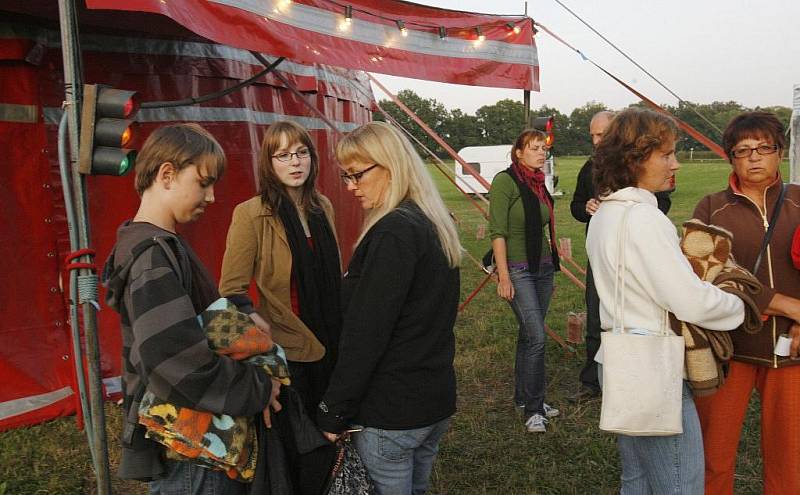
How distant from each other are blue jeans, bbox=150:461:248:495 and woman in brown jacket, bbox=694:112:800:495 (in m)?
1.97

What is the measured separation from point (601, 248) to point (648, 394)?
1.57ft

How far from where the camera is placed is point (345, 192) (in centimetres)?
720

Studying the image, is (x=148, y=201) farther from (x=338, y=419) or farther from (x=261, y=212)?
(x=261, y=212)

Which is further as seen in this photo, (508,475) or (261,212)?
(508,475)

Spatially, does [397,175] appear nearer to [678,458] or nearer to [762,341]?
[678,458]

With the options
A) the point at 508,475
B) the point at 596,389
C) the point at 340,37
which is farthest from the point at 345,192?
the point at 508,475

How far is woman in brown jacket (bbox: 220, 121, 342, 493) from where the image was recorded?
9.62 feet

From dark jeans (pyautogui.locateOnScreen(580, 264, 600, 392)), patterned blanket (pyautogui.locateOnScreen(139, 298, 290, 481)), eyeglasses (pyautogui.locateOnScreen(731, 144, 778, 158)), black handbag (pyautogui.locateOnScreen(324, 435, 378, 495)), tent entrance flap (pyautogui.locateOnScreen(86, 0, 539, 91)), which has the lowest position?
dark jeans (pyautogui.locateOnScreen(580, 264, 600, 392))

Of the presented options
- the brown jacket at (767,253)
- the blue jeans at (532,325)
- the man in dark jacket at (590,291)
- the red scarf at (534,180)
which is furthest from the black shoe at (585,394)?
the brown jacket at (767,253)

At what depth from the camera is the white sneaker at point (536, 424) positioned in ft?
13.9

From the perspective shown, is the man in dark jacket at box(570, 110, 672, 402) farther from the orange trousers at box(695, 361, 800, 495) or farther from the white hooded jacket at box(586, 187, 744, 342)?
the white hooded jacket at box(586, 187, 744, 342)

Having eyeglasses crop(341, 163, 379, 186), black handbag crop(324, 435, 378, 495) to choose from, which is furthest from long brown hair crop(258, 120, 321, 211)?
black handbag crop(324, 435, 378, 495)

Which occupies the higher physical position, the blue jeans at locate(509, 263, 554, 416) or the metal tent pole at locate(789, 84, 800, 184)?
the metal tent pole at locate(789, 84, 800, 184)

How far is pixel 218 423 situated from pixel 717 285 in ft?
5.52
